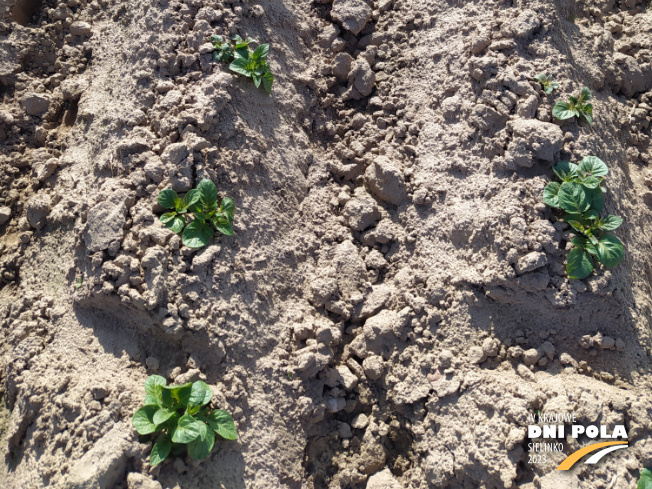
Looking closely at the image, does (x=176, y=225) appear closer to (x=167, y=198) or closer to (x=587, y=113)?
(x=167, y=198)

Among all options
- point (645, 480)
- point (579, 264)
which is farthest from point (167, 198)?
point (645, 480)

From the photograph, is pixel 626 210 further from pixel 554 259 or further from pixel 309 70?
pixel 309 70

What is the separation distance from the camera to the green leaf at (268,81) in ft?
8.83

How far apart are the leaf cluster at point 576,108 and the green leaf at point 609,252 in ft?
2.15

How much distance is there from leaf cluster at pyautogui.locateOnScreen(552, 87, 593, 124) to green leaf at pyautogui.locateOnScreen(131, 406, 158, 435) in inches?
94.2

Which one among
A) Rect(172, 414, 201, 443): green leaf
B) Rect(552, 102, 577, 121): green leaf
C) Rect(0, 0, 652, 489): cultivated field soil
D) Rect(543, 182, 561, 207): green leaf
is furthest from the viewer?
Rect(552, 102, 577, 121): green leaf

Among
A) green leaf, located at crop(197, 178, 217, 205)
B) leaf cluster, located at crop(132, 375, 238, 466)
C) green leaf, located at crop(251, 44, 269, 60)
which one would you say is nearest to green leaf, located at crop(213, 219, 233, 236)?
green leaf, located at crop(197, 178, 217, 205)

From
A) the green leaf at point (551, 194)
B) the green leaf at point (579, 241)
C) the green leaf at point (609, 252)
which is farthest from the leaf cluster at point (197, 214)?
the green leaf at point (609, 252)

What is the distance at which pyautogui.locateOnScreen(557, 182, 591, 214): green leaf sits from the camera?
235cm

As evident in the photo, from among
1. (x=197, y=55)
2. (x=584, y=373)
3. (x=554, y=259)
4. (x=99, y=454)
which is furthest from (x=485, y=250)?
(x=99, y=454)

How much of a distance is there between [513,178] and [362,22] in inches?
53.5

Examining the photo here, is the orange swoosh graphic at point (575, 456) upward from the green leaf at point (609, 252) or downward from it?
downward

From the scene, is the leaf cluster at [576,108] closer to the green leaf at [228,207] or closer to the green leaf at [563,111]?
the green leaf at [563,111]

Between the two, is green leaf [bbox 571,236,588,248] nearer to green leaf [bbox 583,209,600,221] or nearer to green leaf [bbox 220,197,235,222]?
green leaf [bbox 583,209,600,221]
